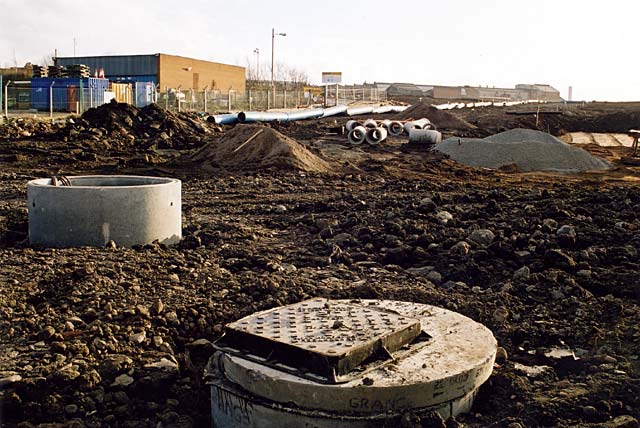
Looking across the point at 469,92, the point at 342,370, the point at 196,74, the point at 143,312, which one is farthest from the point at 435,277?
the point at 469,92

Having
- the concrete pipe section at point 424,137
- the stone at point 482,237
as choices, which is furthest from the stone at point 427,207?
the concrete pipe section at point 424,137

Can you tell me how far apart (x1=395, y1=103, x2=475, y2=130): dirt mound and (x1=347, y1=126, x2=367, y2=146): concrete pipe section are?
31.1ft

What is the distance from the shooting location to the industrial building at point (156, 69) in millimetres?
55312

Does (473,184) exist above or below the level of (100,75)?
below

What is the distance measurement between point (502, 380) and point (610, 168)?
1751 cm

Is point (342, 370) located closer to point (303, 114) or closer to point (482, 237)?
point (482, 237)

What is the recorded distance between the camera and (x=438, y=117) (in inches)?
1351

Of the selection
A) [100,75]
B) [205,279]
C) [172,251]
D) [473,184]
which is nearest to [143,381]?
[205,279]

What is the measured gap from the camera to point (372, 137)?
78.4 feet

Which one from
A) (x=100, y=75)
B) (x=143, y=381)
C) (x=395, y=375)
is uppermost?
(x=100, y=75)

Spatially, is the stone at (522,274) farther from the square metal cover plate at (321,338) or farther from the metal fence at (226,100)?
the metal fence at (226,100)

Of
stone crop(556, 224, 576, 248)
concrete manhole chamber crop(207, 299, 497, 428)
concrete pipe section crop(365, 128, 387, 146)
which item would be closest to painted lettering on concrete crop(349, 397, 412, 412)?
concrete manhole chamber crop(207, 299, 497, 428)

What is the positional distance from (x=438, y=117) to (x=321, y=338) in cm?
3144

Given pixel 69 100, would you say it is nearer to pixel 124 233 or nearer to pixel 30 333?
pixel 124 233
